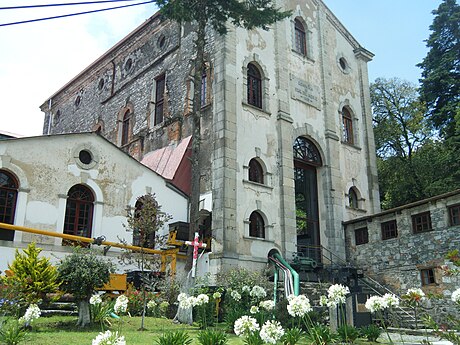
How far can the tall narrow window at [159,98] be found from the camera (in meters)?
23.3

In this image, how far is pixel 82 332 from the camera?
32.6 feet

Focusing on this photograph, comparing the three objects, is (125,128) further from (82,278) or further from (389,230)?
(82,278)

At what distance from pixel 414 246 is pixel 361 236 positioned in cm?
348

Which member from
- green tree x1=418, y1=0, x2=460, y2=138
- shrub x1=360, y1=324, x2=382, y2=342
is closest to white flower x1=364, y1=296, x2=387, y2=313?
shrub x1=360, y1=324, x2=382, y2=342

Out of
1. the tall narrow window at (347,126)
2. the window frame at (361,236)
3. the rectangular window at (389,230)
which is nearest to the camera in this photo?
the rectangular window at (389,230)

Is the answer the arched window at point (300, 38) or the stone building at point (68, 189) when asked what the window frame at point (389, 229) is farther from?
the arched window at point (300, 38)

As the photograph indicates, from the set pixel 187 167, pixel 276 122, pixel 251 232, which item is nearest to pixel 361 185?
pixel 276 122

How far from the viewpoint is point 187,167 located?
19.8 m

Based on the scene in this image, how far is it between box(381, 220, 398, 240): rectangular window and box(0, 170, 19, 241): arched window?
14.0m

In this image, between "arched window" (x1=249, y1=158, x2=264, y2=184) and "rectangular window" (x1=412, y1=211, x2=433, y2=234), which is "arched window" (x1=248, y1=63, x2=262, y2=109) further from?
"rectangular window" (x1=412, y1=211, x2=433, y2=234)

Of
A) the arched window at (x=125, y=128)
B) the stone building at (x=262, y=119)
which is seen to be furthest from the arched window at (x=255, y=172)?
the arched window at (x=125, y=128)

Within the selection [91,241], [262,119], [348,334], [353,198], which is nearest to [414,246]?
[353,198]

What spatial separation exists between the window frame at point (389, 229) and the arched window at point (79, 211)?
38.2 feet

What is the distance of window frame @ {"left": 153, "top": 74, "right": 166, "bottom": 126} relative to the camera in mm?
23250
